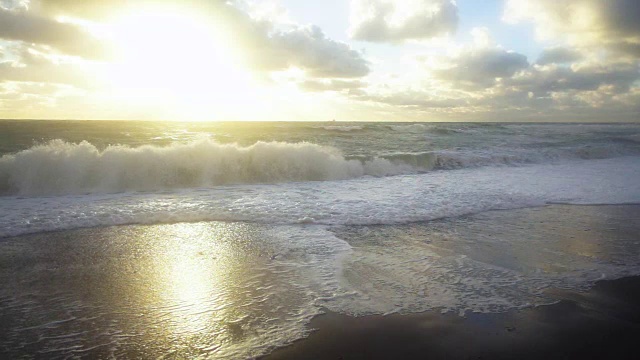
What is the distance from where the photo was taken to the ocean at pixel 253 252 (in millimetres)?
3580

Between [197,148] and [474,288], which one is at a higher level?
[197,148]

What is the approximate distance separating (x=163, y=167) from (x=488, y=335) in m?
11.9

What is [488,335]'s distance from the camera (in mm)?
3375

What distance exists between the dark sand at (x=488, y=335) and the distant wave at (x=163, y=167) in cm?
987

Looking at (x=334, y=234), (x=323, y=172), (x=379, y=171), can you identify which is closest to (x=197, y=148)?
(x=323, y=172)

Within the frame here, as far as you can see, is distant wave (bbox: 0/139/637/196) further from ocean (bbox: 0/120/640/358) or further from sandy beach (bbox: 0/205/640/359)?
sandy beach (bbox: 0/205/640/359)

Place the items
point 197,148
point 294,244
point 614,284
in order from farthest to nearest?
point 197,148 → point 294,244 → point 614,284

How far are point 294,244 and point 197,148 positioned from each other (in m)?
9.69

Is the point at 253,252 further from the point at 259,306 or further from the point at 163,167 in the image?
the point at 163,167

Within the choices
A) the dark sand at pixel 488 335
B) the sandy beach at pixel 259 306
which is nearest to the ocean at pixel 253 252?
the sandy beach at pixel 259 306

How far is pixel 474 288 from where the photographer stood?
14.3 feet

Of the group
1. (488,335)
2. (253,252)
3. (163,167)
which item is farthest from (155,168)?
(488,335)

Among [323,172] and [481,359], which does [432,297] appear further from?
[323,172]

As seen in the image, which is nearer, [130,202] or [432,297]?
[432,297]
